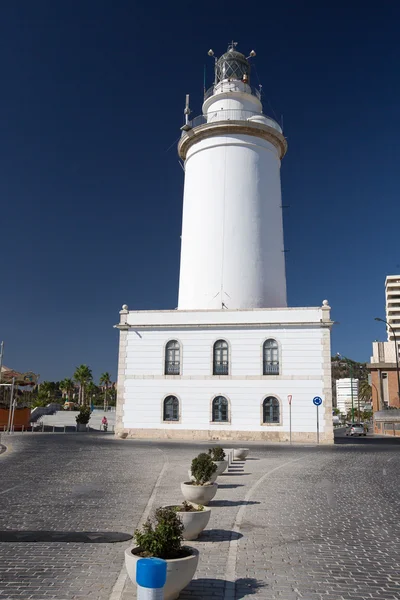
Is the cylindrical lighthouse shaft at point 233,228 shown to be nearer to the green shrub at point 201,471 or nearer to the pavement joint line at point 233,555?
the pavement joint line at point 233,555

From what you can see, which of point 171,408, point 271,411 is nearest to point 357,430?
point 271,411

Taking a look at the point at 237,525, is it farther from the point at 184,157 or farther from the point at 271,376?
the point at 184,157

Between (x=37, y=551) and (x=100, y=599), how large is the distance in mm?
2215

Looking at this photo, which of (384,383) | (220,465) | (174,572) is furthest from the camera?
(384,383)

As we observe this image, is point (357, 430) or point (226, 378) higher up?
point (226, 378)

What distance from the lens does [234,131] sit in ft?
121

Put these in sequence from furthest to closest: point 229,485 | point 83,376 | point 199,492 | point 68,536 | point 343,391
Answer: point 343,391
point 83,376
point 229,485
point 199,492
point 68,536

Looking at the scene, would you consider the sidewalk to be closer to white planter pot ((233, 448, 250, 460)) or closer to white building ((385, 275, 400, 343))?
white planter pot ((233, 448, 250, 460))

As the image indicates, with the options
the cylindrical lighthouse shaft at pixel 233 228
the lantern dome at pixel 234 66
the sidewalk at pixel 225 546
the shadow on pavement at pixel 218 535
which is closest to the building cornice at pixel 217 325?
the cylindrical lighthouse shaft at pixel 233 228

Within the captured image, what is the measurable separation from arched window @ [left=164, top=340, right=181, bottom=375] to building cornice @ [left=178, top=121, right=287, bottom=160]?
1516 cm

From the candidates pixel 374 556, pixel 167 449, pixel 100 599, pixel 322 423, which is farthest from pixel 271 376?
pixel 100 599

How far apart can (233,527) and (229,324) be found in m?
23.4

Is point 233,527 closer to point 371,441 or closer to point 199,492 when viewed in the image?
point 199,492

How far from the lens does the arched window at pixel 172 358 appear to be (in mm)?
32656
